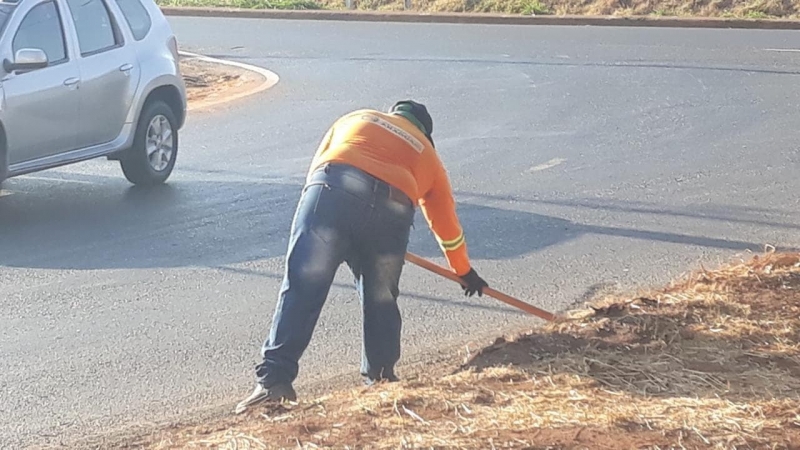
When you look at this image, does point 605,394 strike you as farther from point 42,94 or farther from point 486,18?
point 486,18

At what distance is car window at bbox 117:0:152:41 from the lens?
450 inches

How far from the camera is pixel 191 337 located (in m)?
7.10

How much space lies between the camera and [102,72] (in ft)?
35.3

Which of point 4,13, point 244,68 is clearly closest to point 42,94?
point 4,13

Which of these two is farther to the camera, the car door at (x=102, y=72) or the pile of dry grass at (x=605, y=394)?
the car door at (x=102, y=72)

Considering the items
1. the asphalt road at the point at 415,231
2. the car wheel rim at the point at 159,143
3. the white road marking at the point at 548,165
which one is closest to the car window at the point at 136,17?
the car wheel rim at the point at 159,143

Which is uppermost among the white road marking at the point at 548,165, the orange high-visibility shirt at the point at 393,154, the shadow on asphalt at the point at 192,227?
the orange high-visibility shirt at the point at 393,154

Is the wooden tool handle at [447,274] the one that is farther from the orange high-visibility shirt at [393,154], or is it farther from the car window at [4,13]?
the car window at [4,13]

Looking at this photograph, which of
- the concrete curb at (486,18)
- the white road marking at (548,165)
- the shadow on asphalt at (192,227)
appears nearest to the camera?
the shadow on asphalt at (192,227)

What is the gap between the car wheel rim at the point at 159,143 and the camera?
11.4 metres

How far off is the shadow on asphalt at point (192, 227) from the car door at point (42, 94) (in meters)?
0.52

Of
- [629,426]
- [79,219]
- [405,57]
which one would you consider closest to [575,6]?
[405,57]

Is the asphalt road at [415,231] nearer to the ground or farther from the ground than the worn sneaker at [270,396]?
nearer to the ground

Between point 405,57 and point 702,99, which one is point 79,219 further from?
point 405,57
